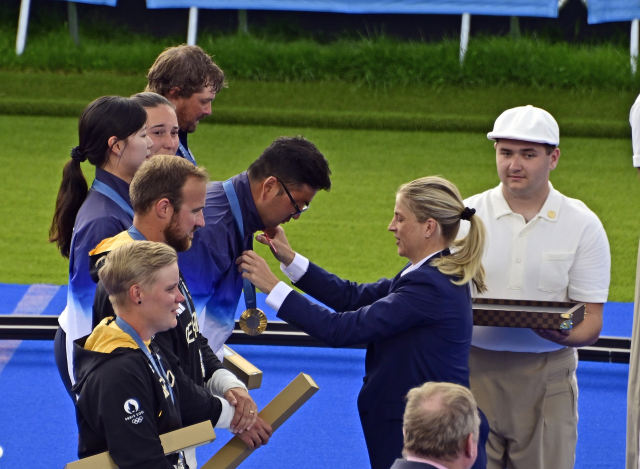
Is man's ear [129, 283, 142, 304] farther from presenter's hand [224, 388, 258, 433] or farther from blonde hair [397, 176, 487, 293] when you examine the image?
blonde hair [397, 176, 487, 293]

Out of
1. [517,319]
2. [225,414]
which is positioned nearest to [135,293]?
[225,414]

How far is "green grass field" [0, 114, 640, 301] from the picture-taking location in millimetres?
7863

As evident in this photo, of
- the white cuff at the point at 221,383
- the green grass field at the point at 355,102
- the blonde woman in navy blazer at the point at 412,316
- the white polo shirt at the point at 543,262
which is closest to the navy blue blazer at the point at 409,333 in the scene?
the blonde woman in navy blazer at the point at 412,316

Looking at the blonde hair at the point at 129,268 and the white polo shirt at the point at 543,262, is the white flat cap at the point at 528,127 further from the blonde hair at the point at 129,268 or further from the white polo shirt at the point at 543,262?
the blonde hair at the point at 129,268

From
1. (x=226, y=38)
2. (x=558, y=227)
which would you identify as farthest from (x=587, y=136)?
(x=558, y=227)

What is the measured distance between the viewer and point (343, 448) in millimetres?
4836

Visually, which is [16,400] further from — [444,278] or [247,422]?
[444,278]

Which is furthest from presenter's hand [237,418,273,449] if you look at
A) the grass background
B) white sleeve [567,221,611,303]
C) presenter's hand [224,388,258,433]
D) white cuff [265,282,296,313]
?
the grass background

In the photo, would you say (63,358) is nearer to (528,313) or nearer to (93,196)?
(93,196)

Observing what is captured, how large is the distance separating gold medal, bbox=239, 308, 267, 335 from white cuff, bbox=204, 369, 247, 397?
30cm

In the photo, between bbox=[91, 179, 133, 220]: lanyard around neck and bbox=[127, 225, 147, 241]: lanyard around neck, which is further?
bbox=[91, 179, 133, 220]: lanyard around neck

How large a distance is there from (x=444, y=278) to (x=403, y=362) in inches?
12.7

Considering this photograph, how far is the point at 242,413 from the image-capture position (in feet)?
9.61

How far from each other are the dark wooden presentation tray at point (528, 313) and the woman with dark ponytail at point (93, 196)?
136 cm
